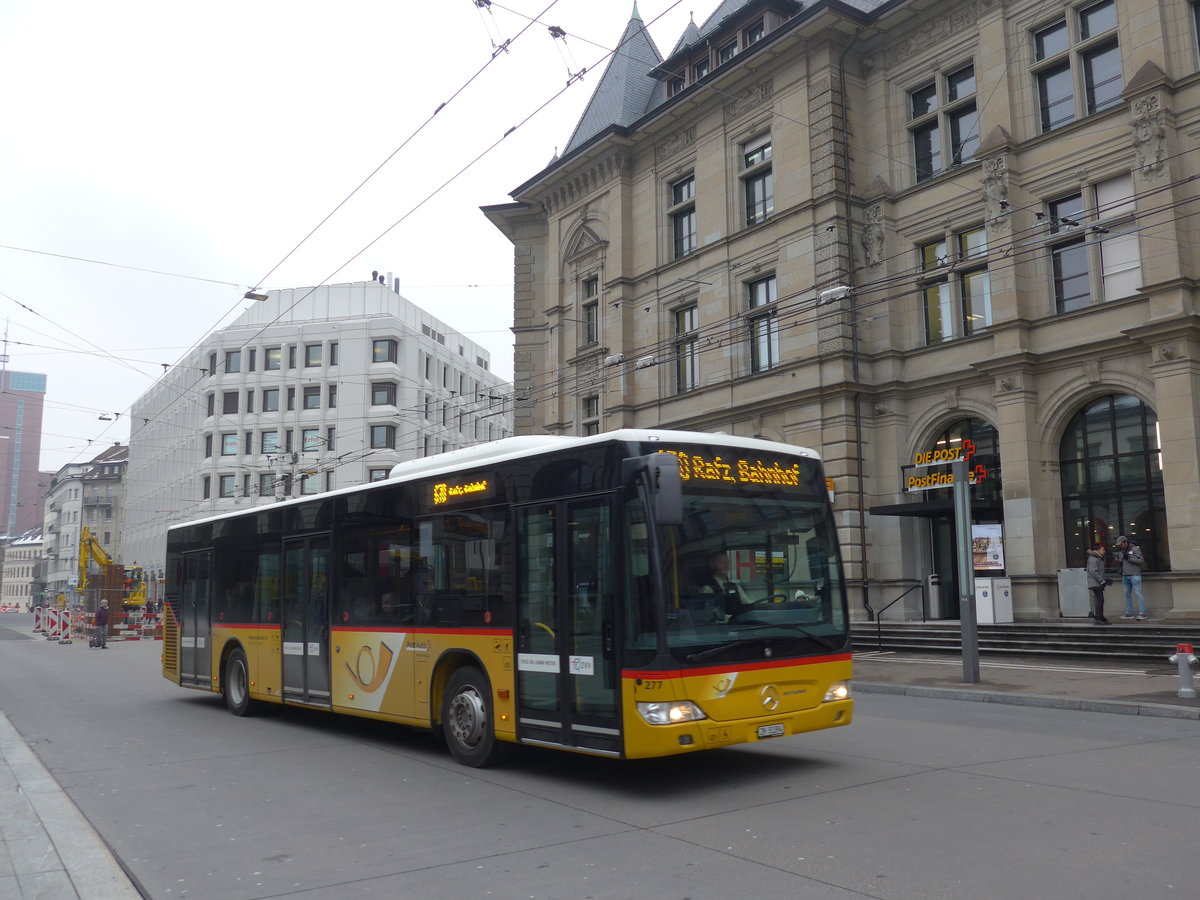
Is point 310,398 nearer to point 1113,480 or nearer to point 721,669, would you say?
point 1113,480

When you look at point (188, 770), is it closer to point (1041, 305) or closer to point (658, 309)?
point (1041, 305)

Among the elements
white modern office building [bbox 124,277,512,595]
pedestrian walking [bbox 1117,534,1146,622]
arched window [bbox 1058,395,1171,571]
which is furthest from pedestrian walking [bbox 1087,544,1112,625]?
white modern office building [bbox 124,277,512,595]

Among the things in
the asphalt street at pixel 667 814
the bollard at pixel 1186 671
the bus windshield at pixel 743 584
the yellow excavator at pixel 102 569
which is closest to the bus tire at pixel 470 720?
the asphalt street at pixel 667 814

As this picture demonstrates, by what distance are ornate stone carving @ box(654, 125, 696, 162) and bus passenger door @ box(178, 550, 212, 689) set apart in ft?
71.6

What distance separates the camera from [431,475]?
10594 mm

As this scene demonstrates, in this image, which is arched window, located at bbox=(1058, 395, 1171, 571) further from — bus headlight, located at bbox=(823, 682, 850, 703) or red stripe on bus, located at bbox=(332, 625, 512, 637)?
red stripe on bus, located at bbox=(332, 625, 512, 637)

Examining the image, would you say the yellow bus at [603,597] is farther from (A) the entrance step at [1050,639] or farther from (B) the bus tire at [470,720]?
(A) the entrance step at [1050,639]

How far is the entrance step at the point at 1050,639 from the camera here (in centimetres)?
1880

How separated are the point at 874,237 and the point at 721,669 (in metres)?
21.8

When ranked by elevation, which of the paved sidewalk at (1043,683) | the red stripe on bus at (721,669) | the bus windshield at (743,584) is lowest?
the paved sidewalk at (1043,683)

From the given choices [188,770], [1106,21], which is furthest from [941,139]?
[188,770]

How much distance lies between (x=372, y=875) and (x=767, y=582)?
3.95m

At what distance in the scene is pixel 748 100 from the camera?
30.4 metres

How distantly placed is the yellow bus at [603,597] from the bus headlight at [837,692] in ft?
0.09
